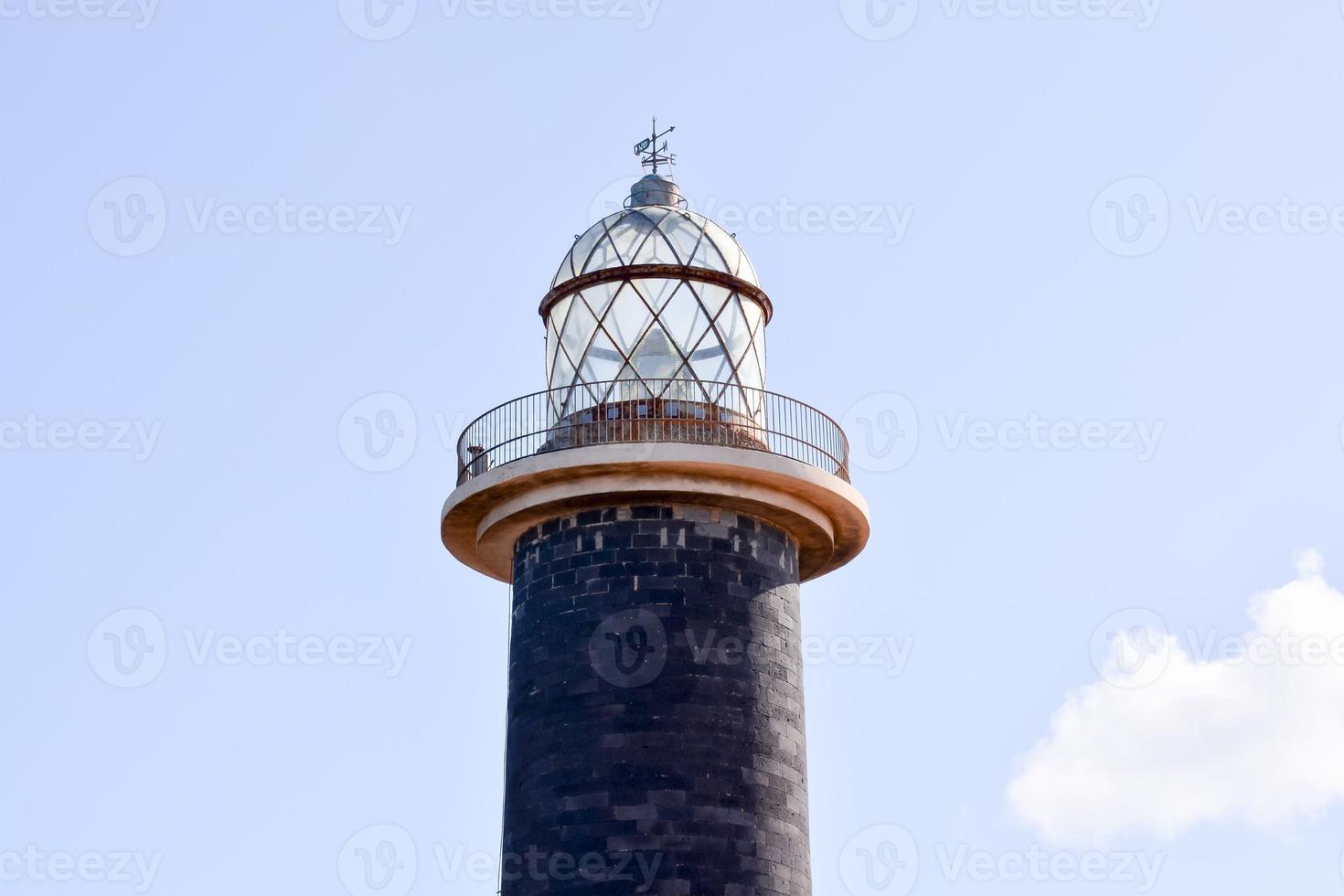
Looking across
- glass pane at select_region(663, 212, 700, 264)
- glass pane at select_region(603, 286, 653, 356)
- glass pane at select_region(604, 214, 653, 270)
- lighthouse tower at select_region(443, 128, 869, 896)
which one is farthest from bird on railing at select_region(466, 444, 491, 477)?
glass pane at select_region(663, 212, 700, 264)

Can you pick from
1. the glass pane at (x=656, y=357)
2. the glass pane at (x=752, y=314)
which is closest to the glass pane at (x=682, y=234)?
the glass pane at (x=752, y=314)

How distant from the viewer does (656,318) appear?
24031 millimetres

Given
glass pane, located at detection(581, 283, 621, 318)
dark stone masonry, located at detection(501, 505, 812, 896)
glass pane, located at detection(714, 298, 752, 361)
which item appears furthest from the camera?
glass pane, located at detection(714, 298, 752, 361)

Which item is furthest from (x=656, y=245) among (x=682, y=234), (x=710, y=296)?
(x=710, y=296)

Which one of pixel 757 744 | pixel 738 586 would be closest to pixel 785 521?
pixel 738 586

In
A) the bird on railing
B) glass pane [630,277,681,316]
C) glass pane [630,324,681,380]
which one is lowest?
the bird on railing

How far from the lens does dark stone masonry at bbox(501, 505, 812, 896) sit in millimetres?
21266

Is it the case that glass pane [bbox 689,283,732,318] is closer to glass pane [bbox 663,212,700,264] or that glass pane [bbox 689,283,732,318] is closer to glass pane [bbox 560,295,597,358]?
glass pane [bbox 663,212,700,264]

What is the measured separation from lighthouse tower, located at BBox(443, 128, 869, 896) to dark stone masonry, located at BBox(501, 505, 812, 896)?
0.02m

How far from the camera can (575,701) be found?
2198 centimetres

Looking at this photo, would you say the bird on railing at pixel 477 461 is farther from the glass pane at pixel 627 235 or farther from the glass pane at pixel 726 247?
the glass pane at pixel 726 247

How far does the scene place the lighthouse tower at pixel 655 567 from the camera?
70.4ft

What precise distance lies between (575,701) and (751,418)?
169 inches

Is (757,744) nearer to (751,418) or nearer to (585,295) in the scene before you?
(751,418)
